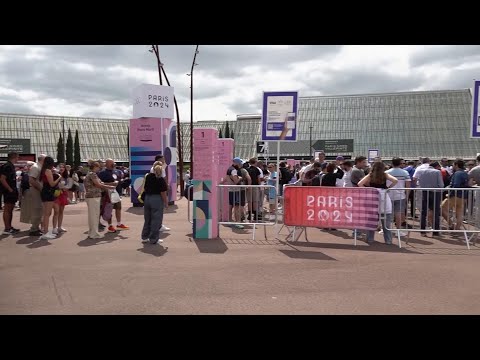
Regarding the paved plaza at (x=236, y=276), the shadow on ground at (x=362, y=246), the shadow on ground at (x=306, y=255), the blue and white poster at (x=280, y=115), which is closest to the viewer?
the paved plaza at (x=236, y=276)

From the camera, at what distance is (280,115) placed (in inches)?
382

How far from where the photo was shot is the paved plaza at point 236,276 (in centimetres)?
492

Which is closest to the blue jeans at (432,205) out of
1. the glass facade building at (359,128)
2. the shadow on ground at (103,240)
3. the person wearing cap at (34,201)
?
the shadow on ground at (103,240)

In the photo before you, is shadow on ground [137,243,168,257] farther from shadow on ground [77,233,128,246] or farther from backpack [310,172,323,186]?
backpack [310,172,323,186]

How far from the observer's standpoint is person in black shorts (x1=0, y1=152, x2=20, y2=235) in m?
9.98

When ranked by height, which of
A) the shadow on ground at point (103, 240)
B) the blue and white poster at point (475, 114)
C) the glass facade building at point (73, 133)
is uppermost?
the glass facade building at point (73, 133)

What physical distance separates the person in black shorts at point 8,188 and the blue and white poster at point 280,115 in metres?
6.46

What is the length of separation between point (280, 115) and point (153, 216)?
3.88m

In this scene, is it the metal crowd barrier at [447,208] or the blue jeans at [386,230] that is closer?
the blue jeans at [386,230]

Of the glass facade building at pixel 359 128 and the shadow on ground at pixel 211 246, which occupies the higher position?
the glass facade building at pixel 359 128

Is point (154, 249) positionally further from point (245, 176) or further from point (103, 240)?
point (245, 176)

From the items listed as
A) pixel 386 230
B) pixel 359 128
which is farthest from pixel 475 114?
pixel 359 128

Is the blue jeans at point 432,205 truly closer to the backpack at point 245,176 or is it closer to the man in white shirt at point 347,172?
the man in white shirt at point 347,172

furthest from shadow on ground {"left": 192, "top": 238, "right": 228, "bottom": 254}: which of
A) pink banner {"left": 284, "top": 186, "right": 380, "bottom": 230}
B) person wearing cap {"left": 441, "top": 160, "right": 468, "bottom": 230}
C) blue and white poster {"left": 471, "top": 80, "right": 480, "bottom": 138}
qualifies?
blue and white poster {"left": 471, "top": 80, "right": 480, "bottom": 138}
